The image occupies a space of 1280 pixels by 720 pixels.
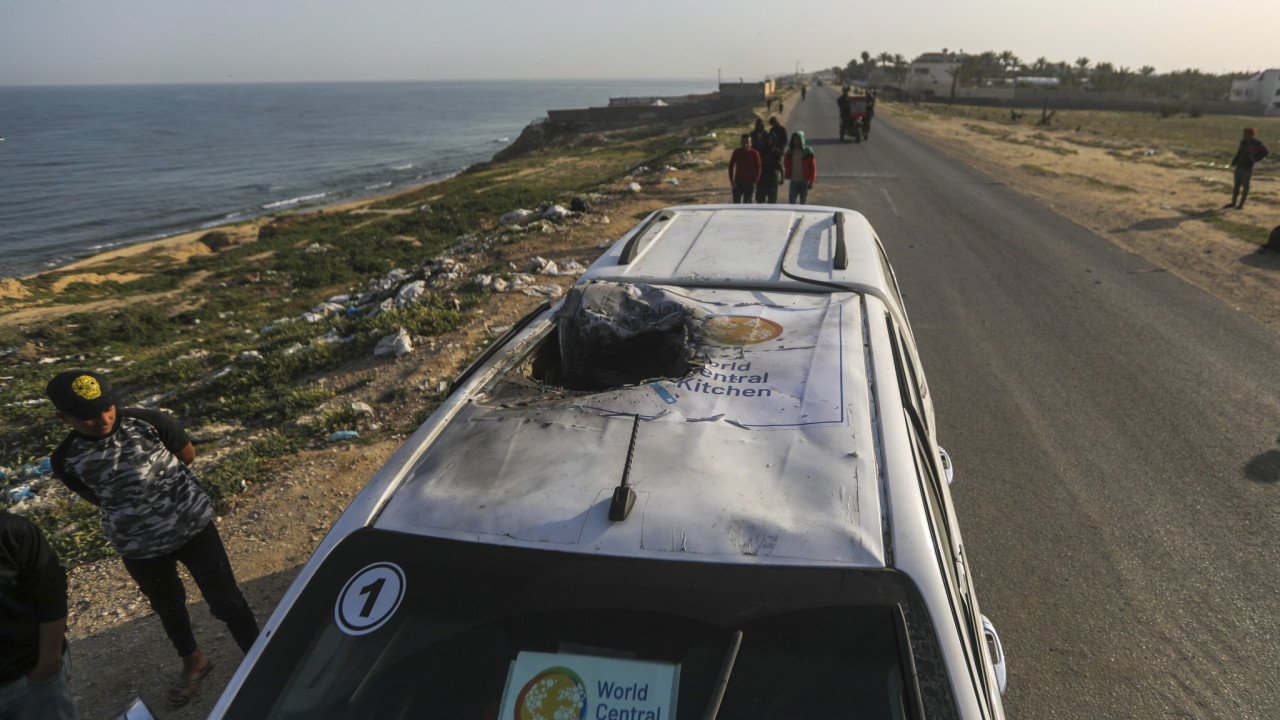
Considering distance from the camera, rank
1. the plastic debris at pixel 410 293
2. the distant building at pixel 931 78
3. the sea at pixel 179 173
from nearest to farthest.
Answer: the plastic debris at pixel 410 293 < the sea at pixel 179 173 < the distant building at pixel 931 78

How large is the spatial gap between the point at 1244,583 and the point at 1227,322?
5.41m

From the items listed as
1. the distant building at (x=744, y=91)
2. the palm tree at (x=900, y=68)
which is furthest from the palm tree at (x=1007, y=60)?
the distant building at (x=744, y=91)

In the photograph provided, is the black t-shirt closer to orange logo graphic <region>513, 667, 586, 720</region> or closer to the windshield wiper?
orange logo graphic <region>513, 667, 586, 720</region>

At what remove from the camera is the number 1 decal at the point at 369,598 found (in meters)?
1.63

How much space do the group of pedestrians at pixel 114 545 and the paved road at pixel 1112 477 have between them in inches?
155

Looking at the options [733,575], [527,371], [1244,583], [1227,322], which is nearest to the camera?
[733,575]

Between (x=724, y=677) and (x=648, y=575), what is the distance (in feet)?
0.94

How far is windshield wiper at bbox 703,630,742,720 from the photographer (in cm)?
138

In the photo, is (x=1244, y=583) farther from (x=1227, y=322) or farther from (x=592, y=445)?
(x=1227, y=322)

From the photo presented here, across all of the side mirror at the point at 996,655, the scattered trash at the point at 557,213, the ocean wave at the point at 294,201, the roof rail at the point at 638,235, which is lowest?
the ocean wave at the point at 294,201

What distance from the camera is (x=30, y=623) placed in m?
2.36

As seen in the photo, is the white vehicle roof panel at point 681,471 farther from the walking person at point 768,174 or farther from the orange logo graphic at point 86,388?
the walking person at point 768,174

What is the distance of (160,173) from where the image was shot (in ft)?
159

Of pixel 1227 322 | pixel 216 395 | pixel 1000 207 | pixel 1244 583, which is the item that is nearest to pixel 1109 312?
pixel 1227 322
